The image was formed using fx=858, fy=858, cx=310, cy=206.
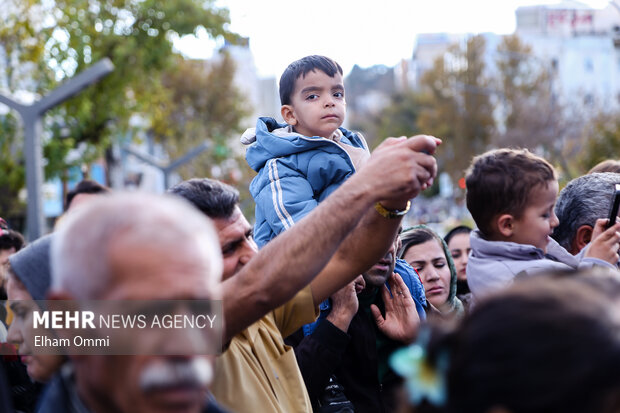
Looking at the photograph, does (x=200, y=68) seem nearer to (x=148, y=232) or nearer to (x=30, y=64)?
(x=30, y=64)

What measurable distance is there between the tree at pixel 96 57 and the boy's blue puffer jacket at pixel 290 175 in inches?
656

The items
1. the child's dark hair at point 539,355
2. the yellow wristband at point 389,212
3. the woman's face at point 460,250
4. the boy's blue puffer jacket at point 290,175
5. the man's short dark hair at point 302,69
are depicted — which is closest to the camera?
the child's dark hair at point 539,355

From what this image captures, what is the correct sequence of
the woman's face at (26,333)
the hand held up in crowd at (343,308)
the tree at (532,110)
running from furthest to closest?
the tree at (532,110) → the hand held up in crowd at (343,308) → the woman's face at (26,333)

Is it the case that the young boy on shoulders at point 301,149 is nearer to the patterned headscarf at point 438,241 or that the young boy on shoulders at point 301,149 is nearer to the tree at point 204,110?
the patterned headscarf at point 438,241

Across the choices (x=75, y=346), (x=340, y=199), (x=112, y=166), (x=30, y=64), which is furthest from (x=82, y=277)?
(x=112, y=166)

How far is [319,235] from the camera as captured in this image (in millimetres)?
2471

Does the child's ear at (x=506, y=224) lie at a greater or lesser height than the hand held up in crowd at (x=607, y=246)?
greater

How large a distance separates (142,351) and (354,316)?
2.18 metres

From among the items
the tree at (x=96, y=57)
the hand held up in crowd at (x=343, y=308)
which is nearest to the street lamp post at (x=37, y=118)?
the tree at (x=96, y=57)

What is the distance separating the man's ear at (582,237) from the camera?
388 centimetres

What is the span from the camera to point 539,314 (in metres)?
1.45

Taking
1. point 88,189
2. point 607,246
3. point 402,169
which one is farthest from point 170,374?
point 88,189

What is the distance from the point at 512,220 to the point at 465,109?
45.8m

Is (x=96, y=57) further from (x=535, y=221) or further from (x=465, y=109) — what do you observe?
(x=465, y=109)
